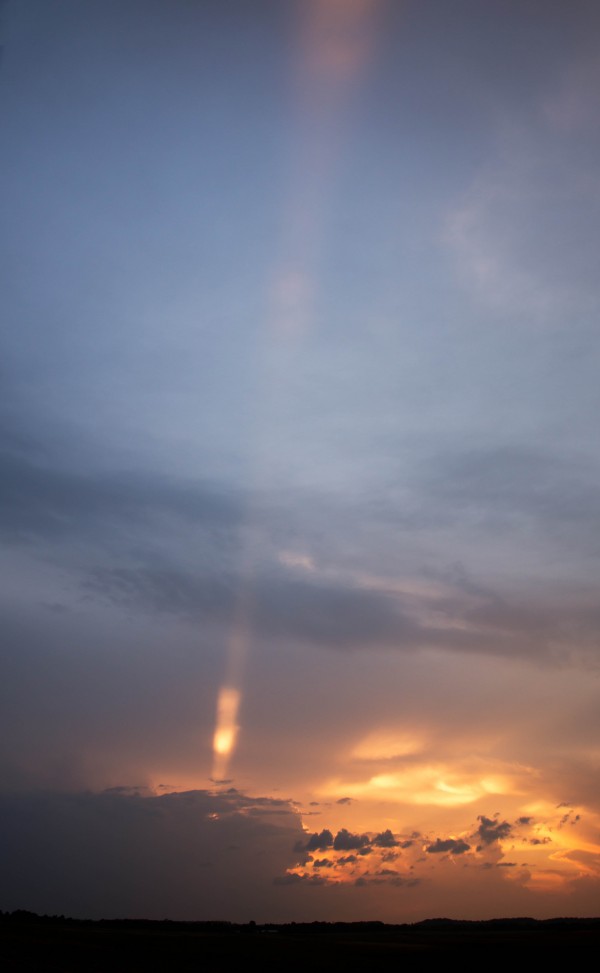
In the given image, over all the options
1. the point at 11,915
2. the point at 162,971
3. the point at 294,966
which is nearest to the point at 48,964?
the point at 162,971

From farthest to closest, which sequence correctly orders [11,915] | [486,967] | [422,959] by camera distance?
[11,915] → [422,959] → [486,967]

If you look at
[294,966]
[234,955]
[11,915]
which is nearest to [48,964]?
[294,966]

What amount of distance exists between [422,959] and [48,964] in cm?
4827

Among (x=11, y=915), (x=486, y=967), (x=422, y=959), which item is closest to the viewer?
(x=486, y=967)

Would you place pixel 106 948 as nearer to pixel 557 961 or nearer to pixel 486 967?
pixel 486 967

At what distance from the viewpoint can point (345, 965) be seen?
87.4 meters

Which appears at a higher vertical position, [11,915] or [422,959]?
[422,959]

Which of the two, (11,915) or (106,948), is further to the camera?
(11,915)

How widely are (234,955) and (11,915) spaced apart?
12880cm

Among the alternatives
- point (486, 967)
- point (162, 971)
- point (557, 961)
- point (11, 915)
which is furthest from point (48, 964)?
point (11, 915)

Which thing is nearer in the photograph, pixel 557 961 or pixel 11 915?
pixel 557 961

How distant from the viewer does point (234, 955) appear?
9812 centimetres

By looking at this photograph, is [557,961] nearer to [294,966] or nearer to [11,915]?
[294,966]

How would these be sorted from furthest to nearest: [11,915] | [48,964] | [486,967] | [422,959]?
[11,915] → [422,959] → [486,967] → [48,964]
